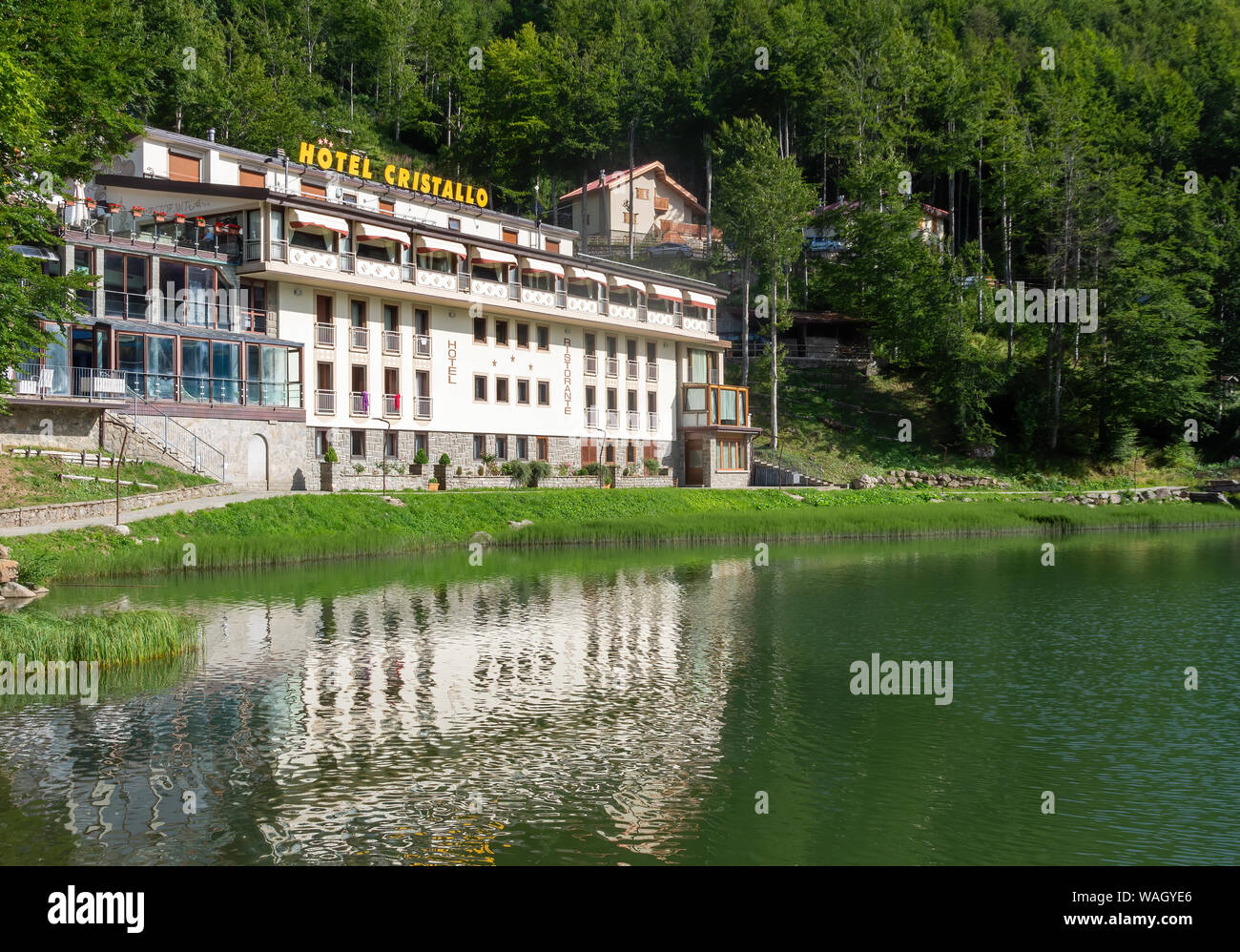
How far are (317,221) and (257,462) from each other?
11.8 meters

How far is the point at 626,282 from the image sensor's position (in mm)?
71500

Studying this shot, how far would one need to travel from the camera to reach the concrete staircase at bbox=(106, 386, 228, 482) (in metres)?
45.3

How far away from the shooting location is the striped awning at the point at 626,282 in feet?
232

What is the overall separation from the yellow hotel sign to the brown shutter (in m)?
5.42

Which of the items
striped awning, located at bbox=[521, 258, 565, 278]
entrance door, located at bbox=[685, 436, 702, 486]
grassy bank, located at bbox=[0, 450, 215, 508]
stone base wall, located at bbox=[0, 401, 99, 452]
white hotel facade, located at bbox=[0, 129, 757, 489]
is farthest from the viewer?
entrance door, located at bbox=[685, 436, 702, 486]

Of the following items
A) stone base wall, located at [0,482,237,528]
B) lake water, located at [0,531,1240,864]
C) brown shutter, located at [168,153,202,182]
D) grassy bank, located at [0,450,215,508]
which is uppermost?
brown shutter, located at [168,153,202,182]

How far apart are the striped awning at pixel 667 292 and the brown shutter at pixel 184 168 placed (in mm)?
28475

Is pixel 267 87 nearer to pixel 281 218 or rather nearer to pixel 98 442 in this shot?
pixel 281 218

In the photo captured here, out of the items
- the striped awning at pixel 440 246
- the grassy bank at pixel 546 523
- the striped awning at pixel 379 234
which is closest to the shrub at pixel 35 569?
the grassy bank at pixel 546 523


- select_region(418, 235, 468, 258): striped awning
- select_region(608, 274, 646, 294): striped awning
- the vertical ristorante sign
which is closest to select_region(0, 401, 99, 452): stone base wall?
select_region(418, 235, 468, 258): striped awning

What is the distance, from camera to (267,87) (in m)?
93.6

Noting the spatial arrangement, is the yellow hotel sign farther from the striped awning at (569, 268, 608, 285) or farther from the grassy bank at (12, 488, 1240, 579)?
the grassy bank at (12, 488, 1240, 579)
